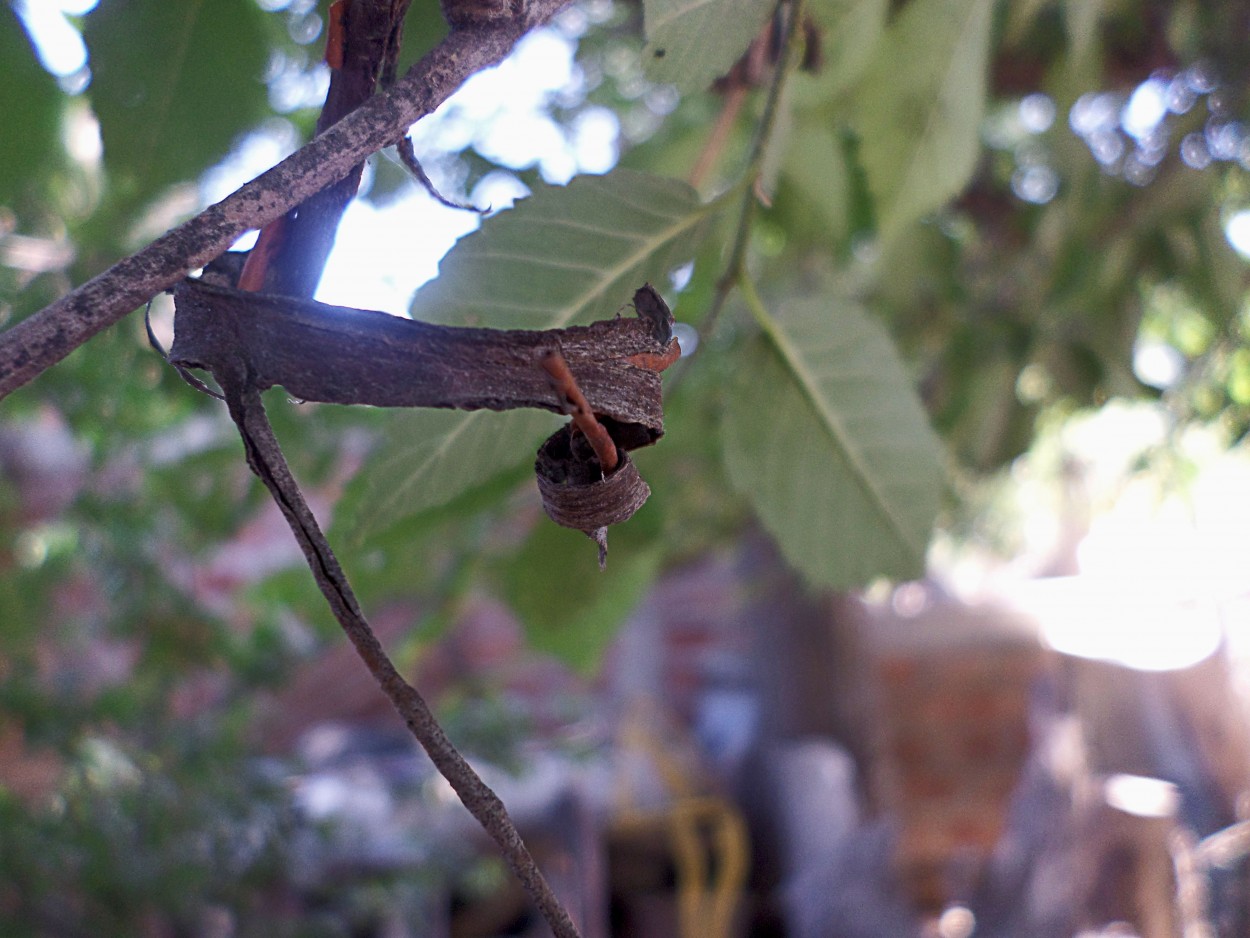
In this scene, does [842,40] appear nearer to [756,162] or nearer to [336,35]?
[756,162]

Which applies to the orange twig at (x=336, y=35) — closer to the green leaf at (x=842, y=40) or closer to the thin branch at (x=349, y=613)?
the thin branch at (x=349, y=613)

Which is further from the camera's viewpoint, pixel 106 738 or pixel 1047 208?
pixel 106 738

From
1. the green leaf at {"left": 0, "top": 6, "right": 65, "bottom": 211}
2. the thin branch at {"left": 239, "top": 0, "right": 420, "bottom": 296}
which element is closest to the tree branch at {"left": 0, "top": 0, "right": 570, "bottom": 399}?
the thin branch at {"left": 239, "top": 0, "right": 420, "bottom": 296}

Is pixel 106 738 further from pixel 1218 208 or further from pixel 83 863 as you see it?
pixel 1218 208

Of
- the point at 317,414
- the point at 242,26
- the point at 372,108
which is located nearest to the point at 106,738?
the point at 317,414

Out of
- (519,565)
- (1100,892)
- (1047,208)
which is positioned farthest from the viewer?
(1100,892)

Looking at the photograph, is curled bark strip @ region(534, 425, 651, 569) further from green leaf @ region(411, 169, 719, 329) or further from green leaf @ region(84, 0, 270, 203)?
green leaf @ region(84, 0, 270, 203)

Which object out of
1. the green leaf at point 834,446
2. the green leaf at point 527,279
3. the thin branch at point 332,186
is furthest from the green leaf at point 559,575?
the thin branch at point 332,186
